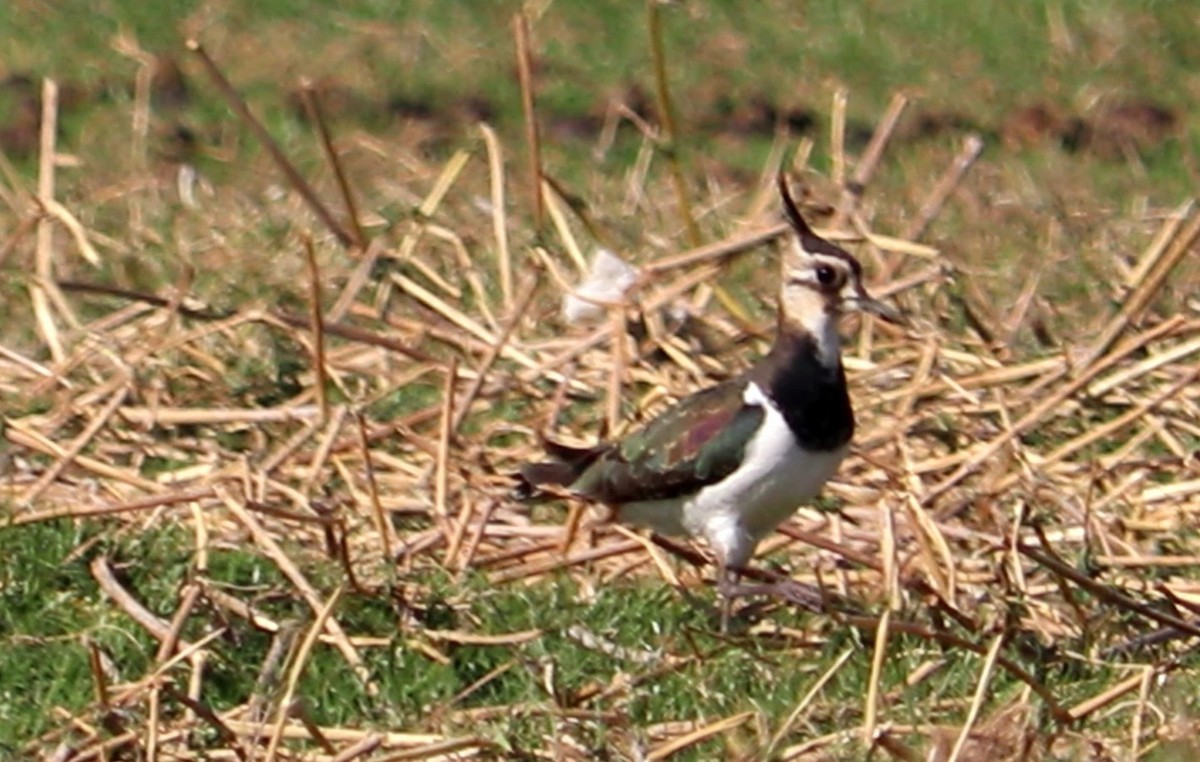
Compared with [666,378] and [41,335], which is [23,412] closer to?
[41,335]

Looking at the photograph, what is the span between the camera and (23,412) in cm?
631

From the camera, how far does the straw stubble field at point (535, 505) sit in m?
4.69

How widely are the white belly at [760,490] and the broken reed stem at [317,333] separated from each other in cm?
94

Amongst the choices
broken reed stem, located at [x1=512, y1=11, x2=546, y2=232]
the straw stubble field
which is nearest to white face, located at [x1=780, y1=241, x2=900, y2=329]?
the straw stubble field

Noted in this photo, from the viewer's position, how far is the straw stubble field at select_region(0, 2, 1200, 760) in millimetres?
4688

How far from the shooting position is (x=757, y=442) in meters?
5.21

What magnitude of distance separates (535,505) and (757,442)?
0.82 metres

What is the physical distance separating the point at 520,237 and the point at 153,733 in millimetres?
3092

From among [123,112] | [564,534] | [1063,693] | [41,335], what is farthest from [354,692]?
[123,112]

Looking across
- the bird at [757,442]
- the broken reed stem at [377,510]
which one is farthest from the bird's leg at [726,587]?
the broken reed stem at [377,510]

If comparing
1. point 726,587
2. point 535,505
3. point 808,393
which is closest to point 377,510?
point 535,505

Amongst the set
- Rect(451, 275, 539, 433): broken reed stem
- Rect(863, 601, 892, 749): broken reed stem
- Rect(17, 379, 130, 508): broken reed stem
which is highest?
Rect(863, 601, 892, 749): broken reed stem

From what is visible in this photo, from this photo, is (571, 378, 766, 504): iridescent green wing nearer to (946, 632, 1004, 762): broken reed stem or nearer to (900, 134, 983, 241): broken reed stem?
(946, 632, 1004, 762): broken reed stem

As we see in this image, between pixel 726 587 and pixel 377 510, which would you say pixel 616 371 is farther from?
pixel 726 587
